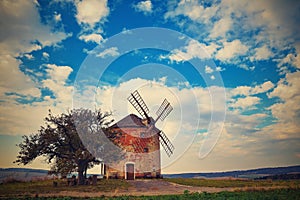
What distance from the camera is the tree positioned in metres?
33.6

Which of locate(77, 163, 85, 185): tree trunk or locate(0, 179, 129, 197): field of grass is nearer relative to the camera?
locate(0, 179, 129, 197): field of grass

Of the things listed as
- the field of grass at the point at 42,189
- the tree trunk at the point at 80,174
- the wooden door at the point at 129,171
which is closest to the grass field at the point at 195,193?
the field of grass at the point at 42,189

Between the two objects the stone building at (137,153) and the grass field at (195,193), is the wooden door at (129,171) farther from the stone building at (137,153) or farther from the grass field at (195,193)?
the grass field at (195,193)

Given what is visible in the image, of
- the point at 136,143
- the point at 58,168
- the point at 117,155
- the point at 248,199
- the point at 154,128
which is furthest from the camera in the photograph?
the point at 154,128

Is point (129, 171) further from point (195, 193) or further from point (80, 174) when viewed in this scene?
point (195, 193)

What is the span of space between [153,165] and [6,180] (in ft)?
62.9

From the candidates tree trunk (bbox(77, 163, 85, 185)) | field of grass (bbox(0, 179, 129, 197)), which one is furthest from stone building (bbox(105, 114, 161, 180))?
field of grass (bbox(0, 179, 129, 197))

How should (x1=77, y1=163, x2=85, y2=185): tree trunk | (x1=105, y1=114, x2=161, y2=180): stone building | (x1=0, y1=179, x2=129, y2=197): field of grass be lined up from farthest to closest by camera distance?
1. (x1=105, y1=114, x2=161, y2=180): stone building
2. (x1=77, y1=163, x2=85, y2=185): tree trunk
3. (x1=0, y1=179, x2=129, y2=197): field of grass

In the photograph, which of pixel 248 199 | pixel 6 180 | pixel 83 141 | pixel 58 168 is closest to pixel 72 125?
pixel 83 141

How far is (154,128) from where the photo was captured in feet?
158

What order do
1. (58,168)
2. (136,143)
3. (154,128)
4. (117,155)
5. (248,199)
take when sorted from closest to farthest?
(248,199), (58,168), (117,155), (136,143), (154,128)

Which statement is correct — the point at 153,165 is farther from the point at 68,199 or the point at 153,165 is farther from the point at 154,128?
the point at 68,199

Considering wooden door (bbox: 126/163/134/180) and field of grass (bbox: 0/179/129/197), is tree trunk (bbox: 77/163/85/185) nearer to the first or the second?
field of grass (bbox: 0/179/129/197)

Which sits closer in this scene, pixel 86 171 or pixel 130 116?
pixel 86 171
